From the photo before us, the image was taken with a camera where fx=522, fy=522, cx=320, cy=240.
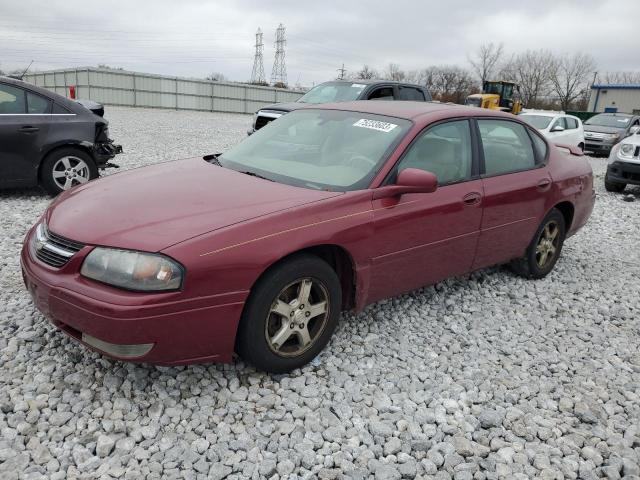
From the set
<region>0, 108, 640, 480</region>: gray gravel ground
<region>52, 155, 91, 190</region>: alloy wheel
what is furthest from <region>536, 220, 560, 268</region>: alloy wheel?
<region>52, 155, 91, 190</region>: alloy wheel

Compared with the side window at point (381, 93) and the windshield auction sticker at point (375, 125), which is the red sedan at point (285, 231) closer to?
the windshield auction sticker at point (375, 125)

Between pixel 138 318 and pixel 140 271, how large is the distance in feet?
0.71

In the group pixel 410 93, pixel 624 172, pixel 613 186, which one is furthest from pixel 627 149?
pixel 410 93

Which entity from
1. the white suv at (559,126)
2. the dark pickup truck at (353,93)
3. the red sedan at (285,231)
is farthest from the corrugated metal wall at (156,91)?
the red sedan at (285,231)

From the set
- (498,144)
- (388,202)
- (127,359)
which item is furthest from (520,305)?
(127,359)

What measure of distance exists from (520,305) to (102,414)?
3.26 meters

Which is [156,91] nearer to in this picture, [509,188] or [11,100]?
[11,100]

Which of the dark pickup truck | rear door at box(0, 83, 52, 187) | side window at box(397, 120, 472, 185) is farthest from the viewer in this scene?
the dark pickup truck

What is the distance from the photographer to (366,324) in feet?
12.2

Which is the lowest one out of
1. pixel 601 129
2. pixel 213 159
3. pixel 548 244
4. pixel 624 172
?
pixel 548 244

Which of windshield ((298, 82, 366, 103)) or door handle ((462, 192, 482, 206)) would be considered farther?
windshield ((298, 82, 366, 103))

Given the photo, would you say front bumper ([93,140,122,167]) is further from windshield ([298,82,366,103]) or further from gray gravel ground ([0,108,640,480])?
windshield ([298,82,366,103])

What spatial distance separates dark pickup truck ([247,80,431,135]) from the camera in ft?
33.5

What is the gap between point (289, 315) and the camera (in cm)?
290
